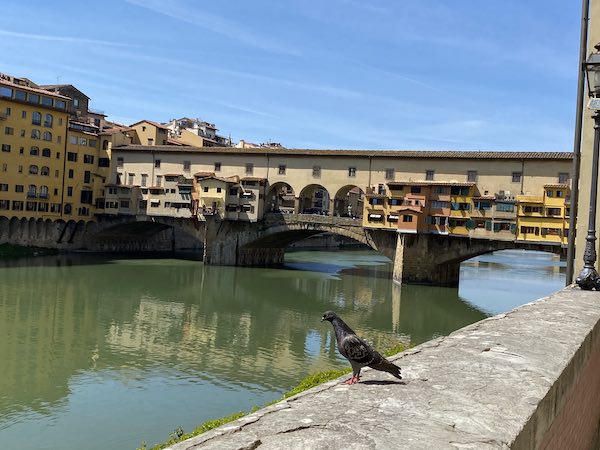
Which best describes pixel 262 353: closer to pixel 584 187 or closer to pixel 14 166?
pixel 584 187

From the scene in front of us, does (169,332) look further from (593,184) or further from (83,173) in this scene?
(83,173)

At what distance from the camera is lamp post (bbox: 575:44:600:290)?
905 cm

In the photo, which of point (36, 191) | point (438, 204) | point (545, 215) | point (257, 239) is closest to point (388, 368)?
point (545, 215)

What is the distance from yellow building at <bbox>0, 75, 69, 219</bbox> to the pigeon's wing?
50.2 meters

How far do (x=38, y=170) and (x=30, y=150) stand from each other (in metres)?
1.80

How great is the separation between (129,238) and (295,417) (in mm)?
58671

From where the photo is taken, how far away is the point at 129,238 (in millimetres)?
59312

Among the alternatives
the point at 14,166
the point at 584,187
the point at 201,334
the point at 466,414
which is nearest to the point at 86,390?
the point at 201,334

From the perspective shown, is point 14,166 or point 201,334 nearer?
point 201,334

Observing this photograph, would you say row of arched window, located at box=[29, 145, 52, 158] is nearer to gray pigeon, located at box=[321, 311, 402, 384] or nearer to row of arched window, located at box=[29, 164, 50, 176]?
row of arched window, located at box=[29, 164, 50, 176]

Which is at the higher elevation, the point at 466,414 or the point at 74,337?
the point at 466,414

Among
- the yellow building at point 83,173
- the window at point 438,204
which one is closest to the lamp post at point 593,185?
the window at point 438,204

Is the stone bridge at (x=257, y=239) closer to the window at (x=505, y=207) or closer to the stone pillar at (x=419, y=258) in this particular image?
the stone pillar at (x=419, y=258)

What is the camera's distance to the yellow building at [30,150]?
48062mm
